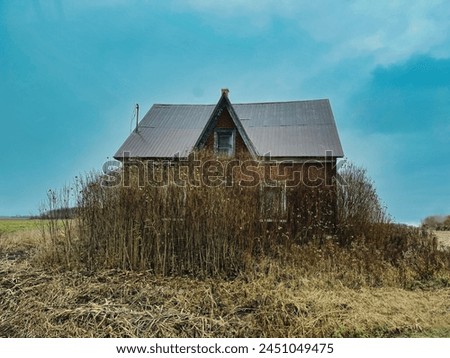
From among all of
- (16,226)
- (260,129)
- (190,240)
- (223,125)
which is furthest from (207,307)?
(16,226)

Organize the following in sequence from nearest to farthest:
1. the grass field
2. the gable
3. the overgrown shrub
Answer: the overgrown shrub → the grass field → the gable

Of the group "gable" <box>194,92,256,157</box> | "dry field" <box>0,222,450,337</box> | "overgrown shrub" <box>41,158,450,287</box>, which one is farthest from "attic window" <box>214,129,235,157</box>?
"dry field" <box>0,222,450,337</box>

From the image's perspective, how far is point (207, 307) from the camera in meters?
5.55

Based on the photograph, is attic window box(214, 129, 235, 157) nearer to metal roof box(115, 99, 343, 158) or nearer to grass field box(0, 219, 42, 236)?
metal roof box(115, 99, 343, 158)

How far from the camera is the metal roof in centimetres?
1493

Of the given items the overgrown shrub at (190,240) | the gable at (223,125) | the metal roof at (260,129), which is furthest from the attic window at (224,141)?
the overgrown shrub at (190,240)

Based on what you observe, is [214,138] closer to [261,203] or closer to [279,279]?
[261,203]

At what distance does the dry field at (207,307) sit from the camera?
4.98 metres

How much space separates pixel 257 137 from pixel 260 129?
2.46 ft

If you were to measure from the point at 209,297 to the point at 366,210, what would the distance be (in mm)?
8161

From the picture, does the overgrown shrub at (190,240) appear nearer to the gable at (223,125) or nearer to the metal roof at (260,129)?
the gable at (223,125)
